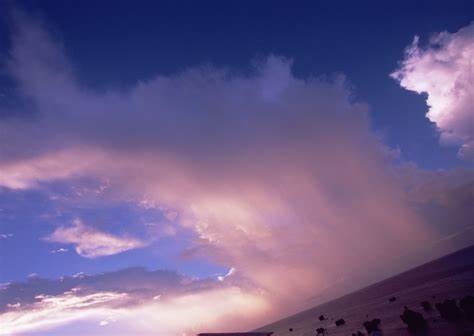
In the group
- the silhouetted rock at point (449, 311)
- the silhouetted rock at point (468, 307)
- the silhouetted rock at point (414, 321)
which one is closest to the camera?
the silhouetted rock at point (468, 307)

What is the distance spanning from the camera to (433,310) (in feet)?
268

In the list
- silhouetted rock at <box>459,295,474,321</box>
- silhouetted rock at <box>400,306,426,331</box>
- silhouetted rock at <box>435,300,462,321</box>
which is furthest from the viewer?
silhouetted rock at <box>400,306,426,331</box>

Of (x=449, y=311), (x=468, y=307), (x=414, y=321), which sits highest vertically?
(x=414, y=321)

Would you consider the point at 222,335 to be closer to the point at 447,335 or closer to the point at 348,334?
the point at 348,334

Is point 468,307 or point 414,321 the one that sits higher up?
point 414,321

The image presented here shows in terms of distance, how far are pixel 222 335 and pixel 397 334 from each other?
38167 mm

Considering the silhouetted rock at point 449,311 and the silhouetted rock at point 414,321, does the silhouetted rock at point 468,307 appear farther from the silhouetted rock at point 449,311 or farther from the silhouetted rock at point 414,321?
the silhouetted rock at point 414,321

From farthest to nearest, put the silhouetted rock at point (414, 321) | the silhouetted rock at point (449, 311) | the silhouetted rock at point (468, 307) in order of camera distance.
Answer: the silhouetted rock at point (414, 321)
the silhouetted rock at point (449, 311)
the silhouetted rock at point (468, 307)

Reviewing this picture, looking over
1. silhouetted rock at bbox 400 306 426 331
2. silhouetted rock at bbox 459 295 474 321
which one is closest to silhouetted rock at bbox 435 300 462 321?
silhouetted rock at bbox 459 295 474 321

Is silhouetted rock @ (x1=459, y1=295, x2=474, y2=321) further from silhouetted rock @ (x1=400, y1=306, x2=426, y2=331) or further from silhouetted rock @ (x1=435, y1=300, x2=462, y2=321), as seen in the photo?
silhouetted rock @ (x1=400, y1=306, x2=426, y2=331)

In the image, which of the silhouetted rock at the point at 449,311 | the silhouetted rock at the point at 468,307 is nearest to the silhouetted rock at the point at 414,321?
the silhouetted rock at the point at 449,311

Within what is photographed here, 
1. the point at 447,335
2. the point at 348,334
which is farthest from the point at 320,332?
the point at 447,335

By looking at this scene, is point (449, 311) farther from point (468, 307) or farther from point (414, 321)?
point (414, 321)

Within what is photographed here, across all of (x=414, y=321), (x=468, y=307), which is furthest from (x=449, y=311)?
(x=414, y=321)
